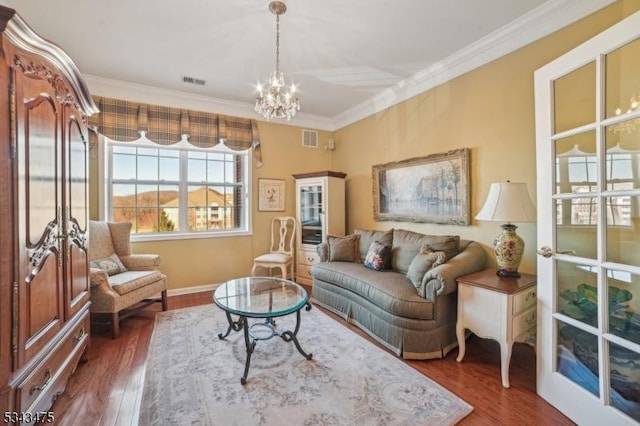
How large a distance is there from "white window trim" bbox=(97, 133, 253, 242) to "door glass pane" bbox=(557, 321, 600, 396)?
146 inches

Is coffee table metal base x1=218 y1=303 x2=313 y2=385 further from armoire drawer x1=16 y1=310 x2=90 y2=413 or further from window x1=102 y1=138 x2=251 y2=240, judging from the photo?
window x1=102 y1=138 x2=251 y2=240

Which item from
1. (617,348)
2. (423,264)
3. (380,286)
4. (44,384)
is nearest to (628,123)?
(617,348)

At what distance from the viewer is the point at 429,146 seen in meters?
3.28

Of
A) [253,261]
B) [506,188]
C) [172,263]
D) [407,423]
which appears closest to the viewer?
[407,423]

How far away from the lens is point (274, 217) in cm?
453

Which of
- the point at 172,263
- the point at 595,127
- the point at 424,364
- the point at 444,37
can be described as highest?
the point at 444,37

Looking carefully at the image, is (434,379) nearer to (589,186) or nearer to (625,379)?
(625,379)

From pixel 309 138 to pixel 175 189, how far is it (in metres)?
2.24

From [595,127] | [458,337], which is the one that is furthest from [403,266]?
[595,127]

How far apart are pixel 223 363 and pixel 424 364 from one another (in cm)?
155

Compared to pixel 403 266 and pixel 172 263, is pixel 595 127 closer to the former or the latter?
pixel 403 266

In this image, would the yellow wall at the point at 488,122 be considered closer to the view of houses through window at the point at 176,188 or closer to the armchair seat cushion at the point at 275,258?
the armchair seat cushion at the point at 275,258

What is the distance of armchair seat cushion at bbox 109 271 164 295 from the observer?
268cm

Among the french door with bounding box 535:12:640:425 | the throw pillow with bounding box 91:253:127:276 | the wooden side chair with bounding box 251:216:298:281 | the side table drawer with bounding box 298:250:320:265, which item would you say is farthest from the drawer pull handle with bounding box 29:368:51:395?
the side table drawer with bounding box 298:250:320:265
